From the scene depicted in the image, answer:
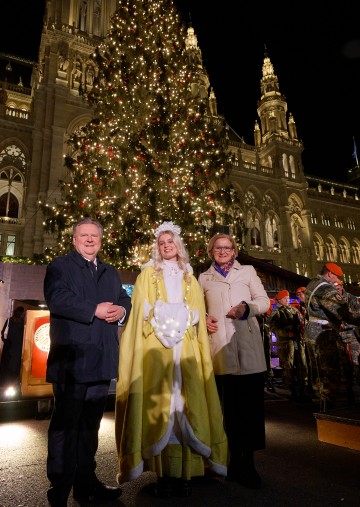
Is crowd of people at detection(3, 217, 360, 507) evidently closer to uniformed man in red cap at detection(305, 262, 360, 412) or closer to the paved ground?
the paved ground

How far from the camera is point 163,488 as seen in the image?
5.91ft

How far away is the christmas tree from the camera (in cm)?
870

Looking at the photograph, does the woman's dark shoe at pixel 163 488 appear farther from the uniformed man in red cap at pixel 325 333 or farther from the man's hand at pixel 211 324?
the uniformed man in red cap at pixel 325 333

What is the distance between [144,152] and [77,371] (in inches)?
307

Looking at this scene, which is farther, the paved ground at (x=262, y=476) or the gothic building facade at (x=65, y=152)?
the gothic building facade at (x=65, y=152)

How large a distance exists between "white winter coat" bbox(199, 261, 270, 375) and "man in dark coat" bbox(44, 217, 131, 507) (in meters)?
0.77

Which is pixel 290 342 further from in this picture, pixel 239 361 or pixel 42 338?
pixel 42 338

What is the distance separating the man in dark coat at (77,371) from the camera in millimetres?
1690

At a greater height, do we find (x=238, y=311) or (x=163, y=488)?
(x=238, y=311)

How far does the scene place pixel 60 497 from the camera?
1.59 m

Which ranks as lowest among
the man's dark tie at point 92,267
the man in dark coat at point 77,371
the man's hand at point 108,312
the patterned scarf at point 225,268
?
the man in dark coat at point 77,371

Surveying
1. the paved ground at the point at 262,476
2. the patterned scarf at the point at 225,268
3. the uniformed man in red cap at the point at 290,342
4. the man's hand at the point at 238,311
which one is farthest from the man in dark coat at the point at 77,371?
the uniformed man in red cap at the point at 290,342

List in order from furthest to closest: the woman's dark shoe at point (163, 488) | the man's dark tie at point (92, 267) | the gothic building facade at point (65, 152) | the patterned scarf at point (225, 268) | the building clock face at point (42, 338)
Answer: the gothic building facade at point (65, 152) → the building clock face at point (42, 338) → the patterned scarf at point (225, 268) → the man's dark tie at point (92, 267) → the woman's dark shoe at point (163, 488)

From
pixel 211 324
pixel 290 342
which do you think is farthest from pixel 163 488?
pixel 290 342
